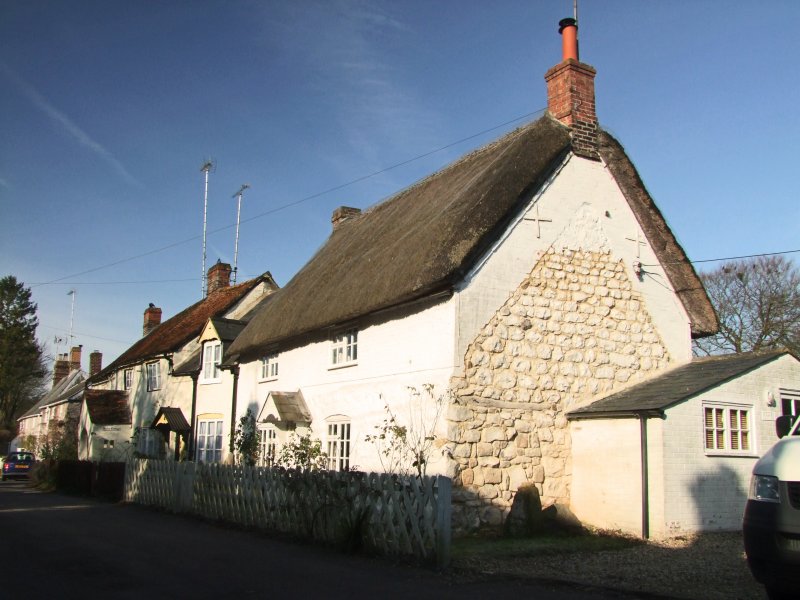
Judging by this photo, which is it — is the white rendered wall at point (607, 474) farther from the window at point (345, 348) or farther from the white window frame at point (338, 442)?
the window at point (345, 348)

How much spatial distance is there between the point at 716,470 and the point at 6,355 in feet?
179

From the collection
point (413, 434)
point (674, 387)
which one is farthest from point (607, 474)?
point (413, 434)

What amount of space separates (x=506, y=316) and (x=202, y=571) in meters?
7.28

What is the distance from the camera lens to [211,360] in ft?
82.6

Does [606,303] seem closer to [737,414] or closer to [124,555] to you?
[737,414]

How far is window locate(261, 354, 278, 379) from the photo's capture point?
67.9 ft

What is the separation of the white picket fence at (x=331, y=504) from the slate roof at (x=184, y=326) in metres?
11.5

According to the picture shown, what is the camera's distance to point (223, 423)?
23672 mm

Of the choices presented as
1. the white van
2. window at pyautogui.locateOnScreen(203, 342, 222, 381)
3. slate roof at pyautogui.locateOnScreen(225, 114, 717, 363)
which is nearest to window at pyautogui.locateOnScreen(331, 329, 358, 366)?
slate roof at pyautogui.locateOnScreen(225, 114, 717, 363)

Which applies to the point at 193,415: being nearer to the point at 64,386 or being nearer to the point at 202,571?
the point at 202,571

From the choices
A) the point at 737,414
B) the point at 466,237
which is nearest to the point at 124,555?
the point at 466,237

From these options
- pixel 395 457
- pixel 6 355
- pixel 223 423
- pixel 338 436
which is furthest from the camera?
pixel 6 355

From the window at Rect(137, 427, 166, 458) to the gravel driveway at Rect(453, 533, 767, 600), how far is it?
68.9ft

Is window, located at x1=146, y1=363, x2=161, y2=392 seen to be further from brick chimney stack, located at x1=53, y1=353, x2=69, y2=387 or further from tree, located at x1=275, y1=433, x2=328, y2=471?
brick chimney stack, located at x1=53, y1=353, x2=69, y2=387
